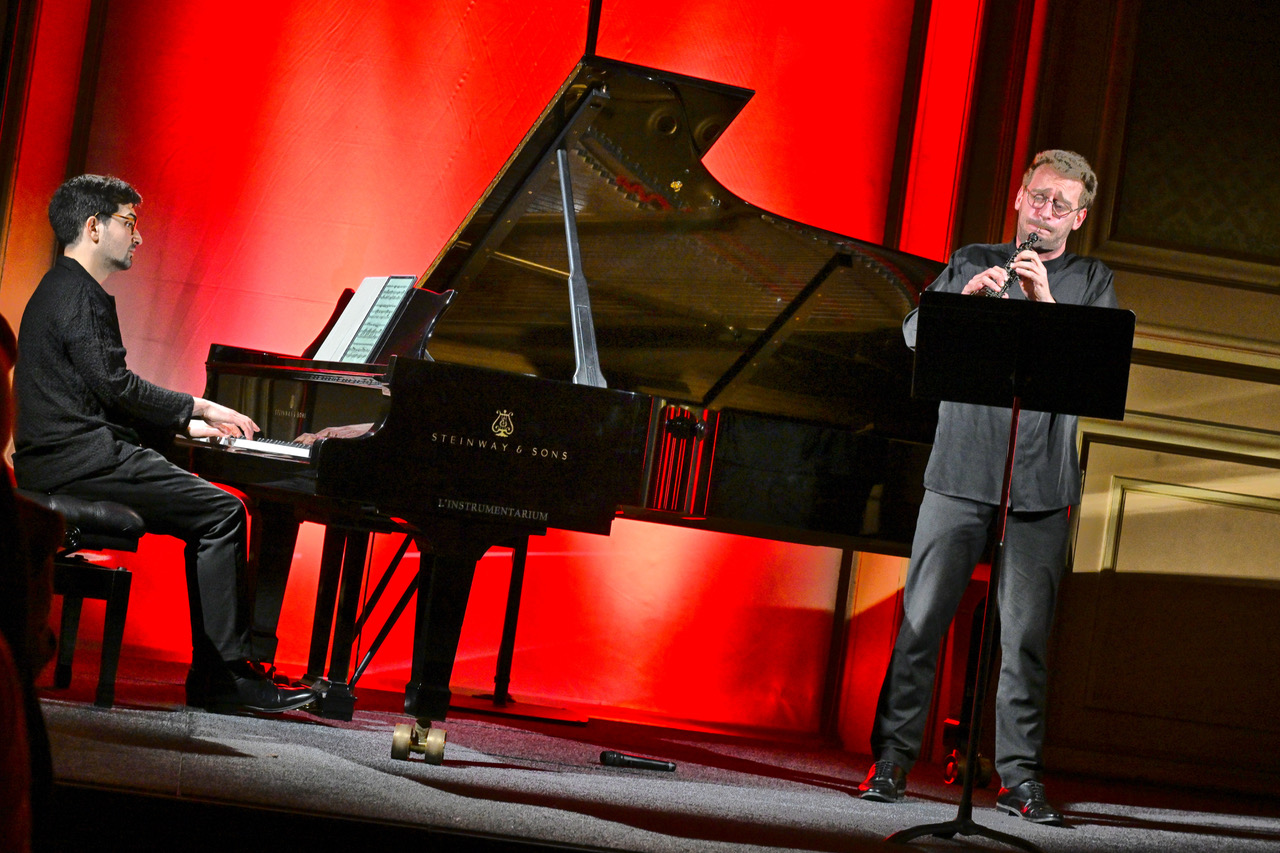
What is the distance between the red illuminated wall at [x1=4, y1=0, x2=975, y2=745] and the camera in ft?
13.5

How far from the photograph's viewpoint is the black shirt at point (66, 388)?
9.14ft

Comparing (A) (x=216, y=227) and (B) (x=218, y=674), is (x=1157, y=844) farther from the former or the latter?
(A) (x=216, y=227)

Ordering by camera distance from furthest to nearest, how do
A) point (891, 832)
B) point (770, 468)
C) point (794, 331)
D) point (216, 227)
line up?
point (216, 227) → point (794, 331) → point (770, 468) → point (891, 832)

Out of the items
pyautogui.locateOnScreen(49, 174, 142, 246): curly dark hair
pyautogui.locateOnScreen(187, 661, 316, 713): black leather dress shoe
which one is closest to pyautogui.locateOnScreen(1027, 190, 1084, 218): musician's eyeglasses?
pyautogui.locateOnScreen(187, 661, 316, 713): black leather dress shoe

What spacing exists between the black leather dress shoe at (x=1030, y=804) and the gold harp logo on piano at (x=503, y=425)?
1.42 m

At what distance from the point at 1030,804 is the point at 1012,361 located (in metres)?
1.07

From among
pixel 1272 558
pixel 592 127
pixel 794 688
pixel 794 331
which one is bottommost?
pixel 794 688

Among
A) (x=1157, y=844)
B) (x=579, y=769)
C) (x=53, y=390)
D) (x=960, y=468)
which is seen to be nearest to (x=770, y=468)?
(x=960, y=468)

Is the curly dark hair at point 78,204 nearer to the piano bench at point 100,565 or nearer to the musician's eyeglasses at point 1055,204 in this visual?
the piano bench at point 100,565

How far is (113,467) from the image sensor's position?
9.20 feet

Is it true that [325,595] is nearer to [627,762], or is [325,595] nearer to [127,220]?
[627,762]

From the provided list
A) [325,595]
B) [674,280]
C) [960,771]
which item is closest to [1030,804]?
[960,771]

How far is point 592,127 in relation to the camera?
288 cm

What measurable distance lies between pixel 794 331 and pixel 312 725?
5.53 ft
